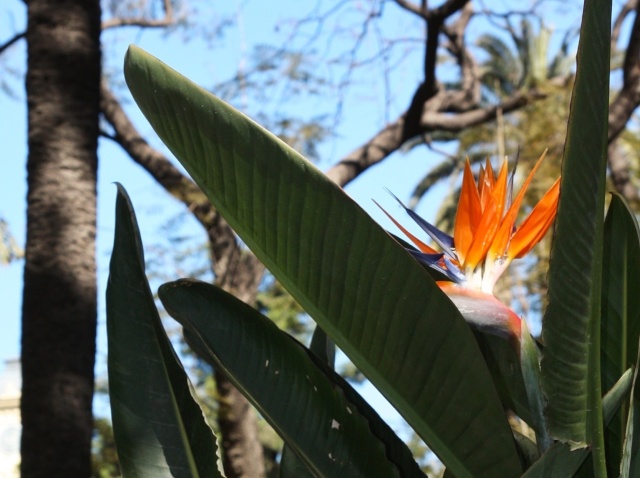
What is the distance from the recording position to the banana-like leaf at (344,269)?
0.79 meters

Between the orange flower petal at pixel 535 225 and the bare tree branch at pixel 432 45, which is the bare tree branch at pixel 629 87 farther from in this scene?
the orange flower petal at pixel 535 225

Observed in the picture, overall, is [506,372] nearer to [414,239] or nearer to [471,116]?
[414,239]

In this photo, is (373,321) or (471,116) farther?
(471,116)

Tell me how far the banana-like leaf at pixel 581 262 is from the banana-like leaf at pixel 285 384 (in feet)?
0.77

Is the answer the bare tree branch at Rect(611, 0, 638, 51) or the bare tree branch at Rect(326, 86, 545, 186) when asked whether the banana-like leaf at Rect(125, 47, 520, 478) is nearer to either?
the bare tree branch at Rect(326, 86, 545, 186)

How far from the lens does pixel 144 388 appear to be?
1031mm

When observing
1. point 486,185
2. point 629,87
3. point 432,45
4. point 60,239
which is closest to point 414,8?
point 432,45

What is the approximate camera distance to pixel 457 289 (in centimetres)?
93

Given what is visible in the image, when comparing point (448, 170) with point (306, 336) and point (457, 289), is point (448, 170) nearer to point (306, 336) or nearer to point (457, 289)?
point (306, 336)

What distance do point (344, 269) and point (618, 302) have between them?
14.7 inches

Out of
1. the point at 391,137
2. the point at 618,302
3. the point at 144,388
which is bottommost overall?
the point at 391,137

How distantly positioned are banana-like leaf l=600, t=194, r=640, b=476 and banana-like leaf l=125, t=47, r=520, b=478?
0.60 feet

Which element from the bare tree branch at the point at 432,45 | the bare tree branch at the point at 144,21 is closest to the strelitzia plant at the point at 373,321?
the bare tree branch at the point at 432,45

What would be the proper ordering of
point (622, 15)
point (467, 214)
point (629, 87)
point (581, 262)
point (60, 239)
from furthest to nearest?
point (622, 15) → point (629, 87) → point (60, 239) → point (467, 214) → point (581, 262)
